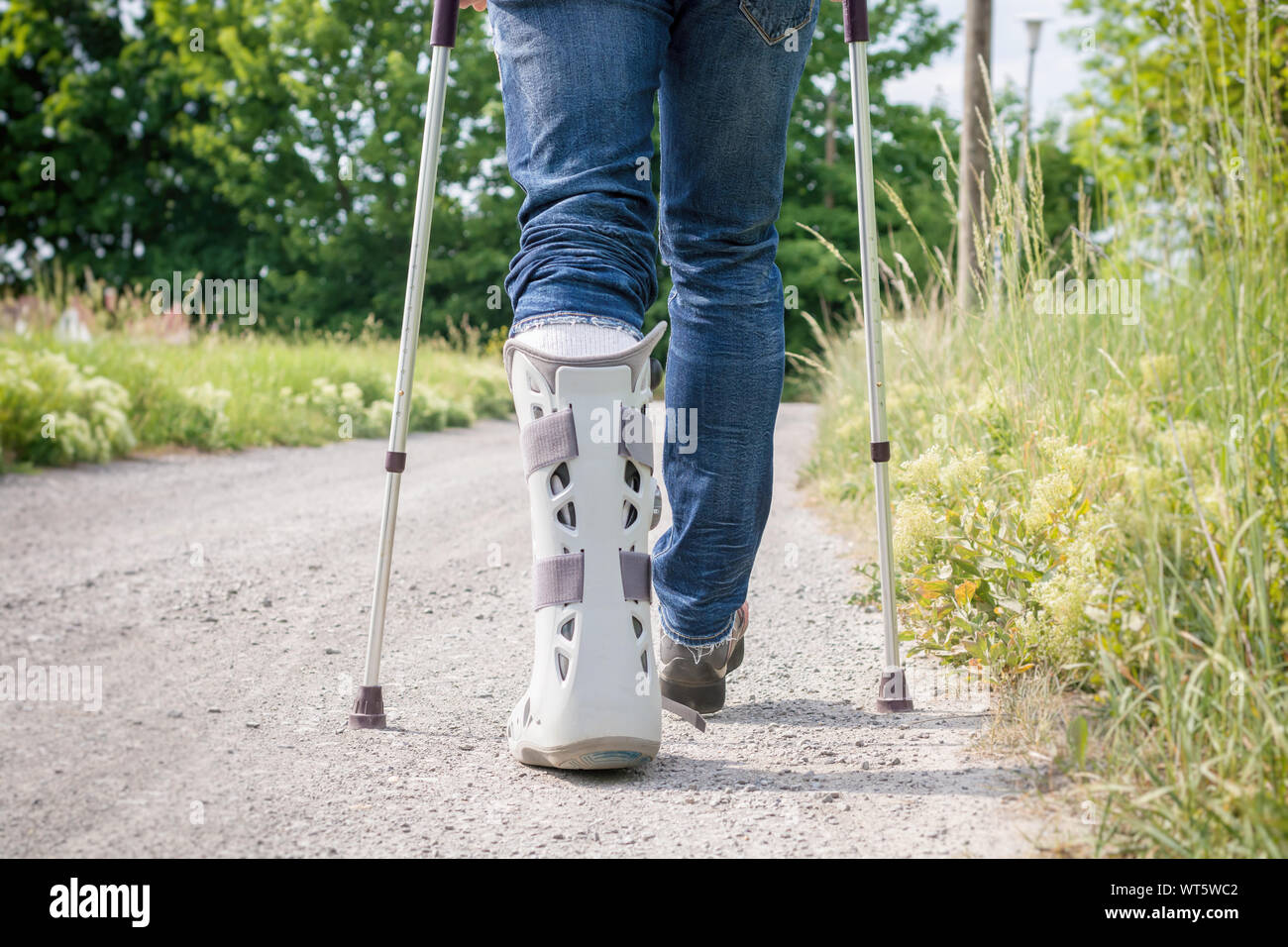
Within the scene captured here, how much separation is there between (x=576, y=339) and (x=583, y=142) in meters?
0.28

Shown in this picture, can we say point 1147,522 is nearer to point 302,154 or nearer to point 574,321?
point 574,321

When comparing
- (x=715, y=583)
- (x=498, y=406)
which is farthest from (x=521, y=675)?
(x=498, y=406)

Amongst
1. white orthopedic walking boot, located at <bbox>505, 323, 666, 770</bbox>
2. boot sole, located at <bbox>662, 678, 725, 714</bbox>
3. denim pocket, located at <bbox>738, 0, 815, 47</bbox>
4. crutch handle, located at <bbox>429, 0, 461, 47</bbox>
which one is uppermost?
crutch handle, located at <bbox>429, 0, 461, 47</bbox>

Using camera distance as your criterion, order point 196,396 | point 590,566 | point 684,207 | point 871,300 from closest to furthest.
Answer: point 590,566
point 684,207
point 871,300
point 196,396

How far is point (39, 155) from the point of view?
27.0 m

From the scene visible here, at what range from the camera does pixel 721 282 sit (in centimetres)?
174

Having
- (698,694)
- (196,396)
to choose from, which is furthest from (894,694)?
(196,396)

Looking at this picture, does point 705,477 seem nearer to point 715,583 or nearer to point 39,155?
point 715,583

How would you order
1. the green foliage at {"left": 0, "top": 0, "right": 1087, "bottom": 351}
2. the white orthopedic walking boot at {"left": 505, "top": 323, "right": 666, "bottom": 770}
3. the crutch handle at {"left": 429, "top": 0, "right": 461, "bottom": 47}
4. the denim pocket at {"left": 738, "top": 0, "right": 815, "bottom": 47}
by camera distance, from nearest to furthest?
the white orthopedic walking boot at {"left": 505, "top": 323, "right": 666, "bottom": 770} < the denim pocket at {"left": 738, "top": 0, "right": 815, "bottom": 47} < the crutch handle at {"left": 429, "top": 0, "right": 461, "bottom": 47} < the green foliage at {"left": 0, "top": 0, "right": 1087, "bottom": 351}

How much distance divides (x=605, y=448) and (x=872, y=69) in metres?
25.4

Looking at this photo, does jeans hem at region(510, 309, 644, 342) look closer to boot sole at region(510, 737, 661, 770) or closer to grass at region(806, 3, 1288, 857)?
boot sole at region(510, 737, 661, 770)

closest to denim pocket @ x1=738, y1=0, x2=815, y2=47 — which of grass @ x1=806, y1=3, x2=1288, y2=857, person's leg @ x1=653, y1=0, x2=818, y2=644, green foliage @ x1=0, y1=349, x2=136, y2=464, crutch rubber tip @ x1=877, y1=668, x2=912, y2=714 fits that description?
person's leg @ x1=653, y1=0, x2=818, y2=644

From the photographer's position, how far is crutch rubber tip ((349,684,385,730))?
176cm

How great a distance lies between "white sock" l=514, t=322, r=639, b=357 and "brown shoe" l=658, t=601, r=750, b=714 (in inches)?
23.3
